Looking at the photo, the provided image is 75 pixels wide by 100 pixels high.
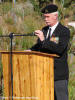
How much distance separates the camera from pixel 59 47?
2570 mm

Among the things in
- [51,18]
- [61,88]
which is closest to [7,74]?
[61,88]

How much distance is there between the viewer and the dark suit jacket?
8.41 ft

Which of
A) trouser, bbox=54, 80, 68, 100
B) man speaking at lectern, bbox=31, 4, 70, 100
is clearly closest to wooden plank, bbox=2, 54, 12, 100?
man speaking at lectern, bbox=31, 4, 70, 100

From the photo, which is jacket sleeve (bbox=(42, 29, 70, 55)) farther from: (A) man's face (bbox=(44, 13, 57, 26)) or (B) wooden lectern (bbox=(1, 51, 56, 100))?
(A) man's face (bbox=(44, 13, 57, 26))

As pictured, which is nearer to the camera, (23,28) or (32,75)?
(32,75)

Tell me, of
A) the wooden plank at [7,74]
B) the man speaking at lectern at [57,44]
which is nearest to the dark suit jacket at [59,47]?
the man speaking at lectern at [57,44]

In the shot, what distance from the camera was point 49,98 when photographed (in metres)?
2.64

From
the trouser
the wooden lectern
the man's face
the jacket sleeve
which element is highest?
the man's face

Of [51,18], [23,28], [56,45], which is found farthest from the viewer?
[23,28]

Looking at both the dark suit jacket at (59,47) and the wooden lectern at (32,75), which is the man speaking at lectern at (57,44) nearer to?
the dark suit jacket at (59,47)

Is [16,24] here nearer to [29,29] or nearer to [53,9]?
[29,29]

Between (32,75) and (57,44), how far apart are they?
44 centimetres

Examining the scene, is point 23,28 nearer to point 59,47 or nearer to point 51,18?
point 51,18

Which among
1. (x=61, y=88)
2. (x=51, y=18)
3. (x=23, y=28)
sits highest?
(x=51, y=18)
